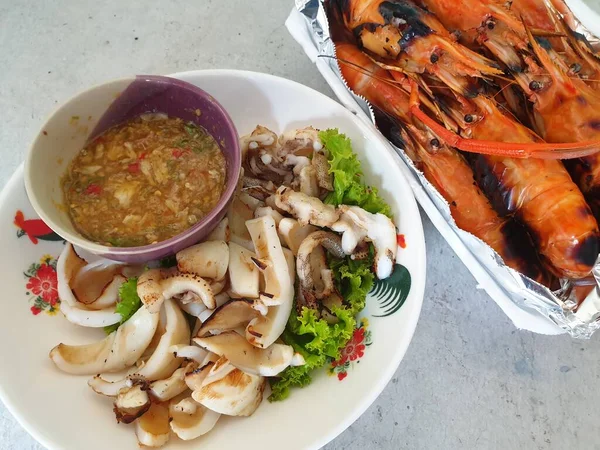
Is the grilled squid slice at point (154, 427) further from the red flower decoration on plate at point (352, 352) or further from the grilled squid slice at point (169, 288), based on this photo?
the red flower decoration on plate at point (352, 352)

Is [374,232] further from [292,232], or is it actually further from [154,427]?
[154,427]

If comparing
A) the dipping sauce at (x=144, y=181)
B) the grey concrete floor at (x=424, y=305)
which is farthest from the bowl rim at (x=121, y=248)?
the grey concrete floor at (x=424, y=305)

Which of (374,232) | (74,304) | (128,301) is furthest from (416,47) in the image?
(74,304)

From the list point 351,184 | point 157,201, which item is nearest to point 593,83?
point 351,184

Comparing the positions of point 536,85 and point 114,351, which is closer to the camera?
point 114,351

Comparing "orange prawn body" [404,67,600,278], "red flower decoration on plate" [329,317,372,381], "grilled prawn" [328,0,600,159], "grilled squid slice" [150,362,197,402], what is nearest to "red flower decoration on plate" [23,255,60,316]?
"grilled squid slice" [150,362,197,402]

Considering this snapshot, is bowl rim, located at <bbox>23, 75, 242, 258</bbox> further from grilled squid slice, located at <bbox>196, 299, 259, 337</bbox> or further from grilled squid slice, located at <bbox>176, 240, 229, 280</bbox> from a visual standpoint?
grilled squid slice, located at <bbox>196, 299, 259, 337</bbox>

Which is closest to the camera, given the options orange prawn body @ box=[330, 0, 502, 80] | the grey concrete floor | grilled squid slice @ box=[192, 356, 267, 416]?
grilled squid slice @ box=[192, 356, 267, 416]
